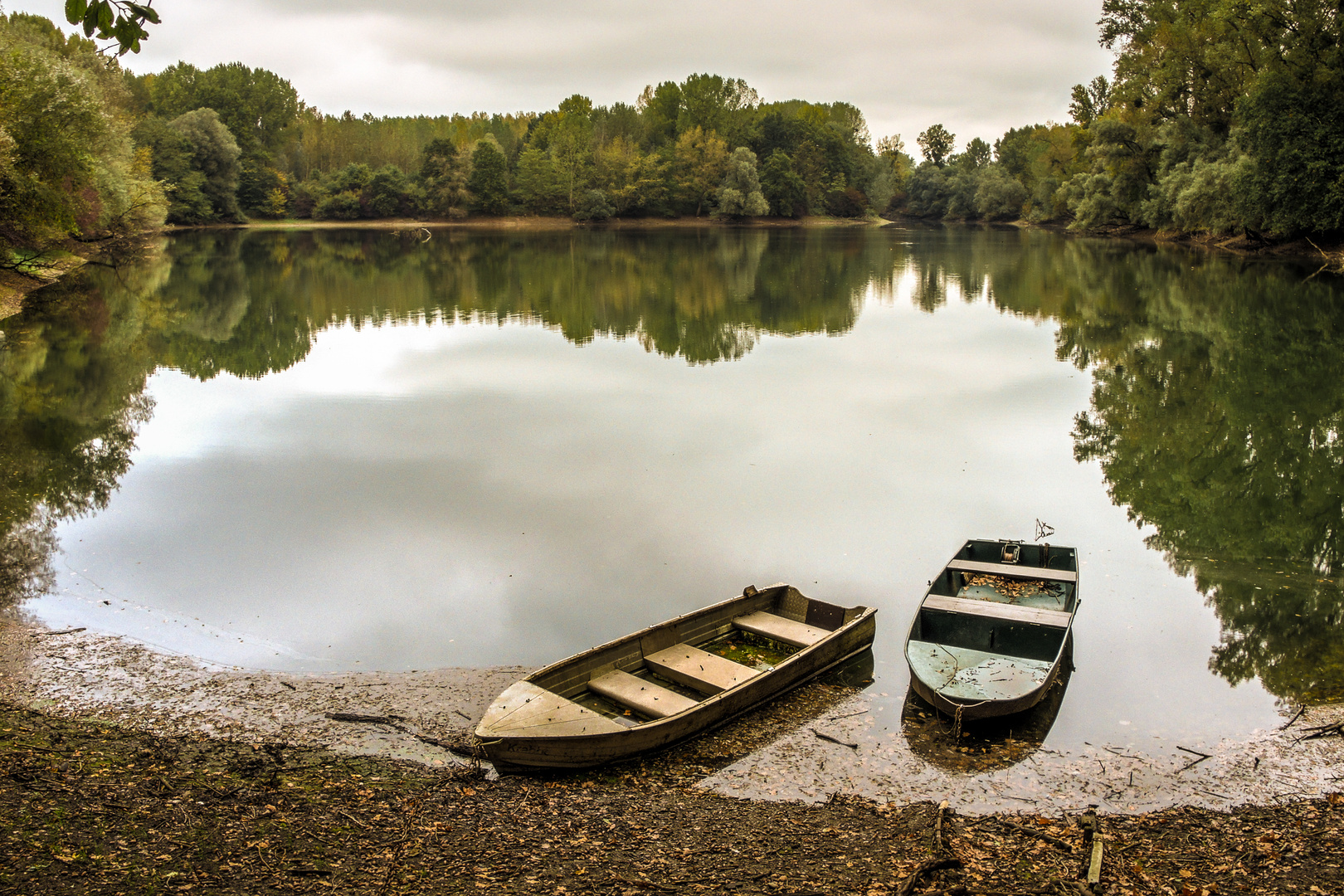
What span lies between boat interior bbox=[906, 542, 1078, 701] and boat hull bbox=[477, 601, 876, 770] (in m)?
0.88

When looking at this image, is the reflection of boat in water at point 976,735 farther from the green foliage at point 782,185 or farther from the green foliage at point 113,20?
the green foliage at point 782,185

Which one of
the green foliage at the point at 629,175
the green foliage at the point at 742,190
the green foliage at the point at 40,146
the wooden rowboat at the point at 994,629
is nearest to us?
the wooden rowboat at the point at 994,629

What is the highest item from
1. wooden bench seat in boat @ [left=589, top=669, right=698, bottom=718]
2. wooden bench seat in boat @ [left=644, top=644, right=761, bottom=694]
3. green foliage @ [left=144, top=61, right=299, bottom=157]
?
green foliage @ [left=144, top=61, right=299, bottom=157]

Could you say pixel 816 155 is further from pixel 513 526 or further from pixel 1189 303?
pixel 513 526

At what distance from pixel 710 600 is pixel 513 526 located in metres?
4.20

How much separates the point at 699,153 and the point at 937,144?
2702 inches

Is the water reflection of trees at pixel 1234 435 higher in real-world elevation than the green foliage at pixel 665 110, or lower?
lower

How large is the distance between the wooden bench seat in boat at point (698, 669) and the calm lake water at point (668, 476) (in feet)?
5.57

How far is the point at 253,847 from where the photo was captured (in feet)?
24.8

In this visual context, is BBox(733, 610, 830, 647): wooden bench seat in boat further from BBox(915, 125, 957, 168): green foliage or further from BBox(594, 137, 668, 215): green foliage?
BBox(915, 125, 957, 168): green foliage

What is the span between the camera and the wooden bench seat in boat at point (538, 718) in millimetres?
9312

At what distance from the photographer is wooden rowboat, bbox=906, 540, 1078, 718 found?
10742mm

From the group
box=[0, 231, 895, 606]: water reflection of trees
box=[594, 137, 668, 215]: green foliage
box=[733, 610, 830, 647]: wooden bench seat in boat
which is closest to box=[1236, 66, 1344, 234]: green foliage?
box=[0, 231, 895, 606]: water reflection of trees

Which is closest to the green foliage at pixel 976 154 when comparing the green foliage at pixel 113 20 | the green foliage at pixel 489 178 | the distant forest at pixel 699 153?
the distant forest at pixel 699 153
